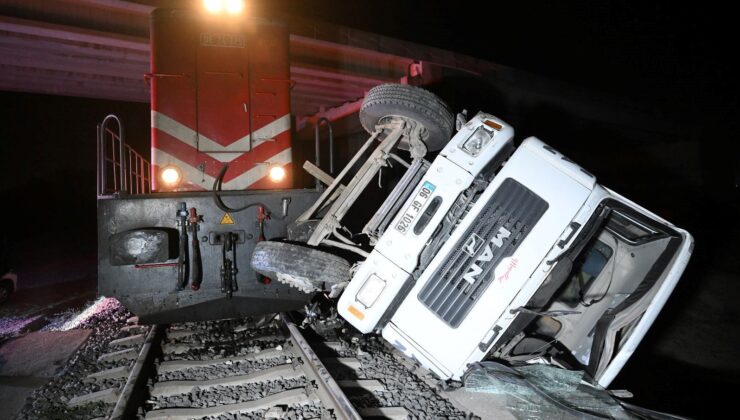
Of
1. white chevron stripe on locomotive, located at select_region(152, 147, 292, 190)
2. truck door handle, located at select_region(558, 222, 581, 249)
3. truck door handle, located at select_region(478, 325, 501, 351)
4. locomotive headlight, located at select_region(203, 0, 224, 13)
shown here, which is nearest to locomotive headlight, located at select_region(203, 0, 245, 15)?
locomotive headlight, located at select_region(203, 0, 224, 13)

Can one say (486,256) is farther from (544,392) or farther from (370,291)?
(544,392)

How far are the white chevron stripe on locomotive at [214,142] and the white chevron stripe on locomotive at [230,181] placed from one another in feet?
0.77

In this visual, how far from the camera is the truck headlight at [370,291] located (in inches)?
112

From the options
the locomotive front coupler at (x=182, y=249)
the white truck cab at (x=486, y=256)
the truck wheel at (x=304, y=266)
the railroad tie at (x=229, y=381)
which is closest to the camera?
the white truck cab at (x=486, y=256)

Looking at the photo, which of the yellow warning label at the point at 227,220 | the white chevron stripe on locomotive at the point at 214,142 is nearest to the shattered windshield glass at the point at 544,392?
the yellow warning label at the point at 227,220

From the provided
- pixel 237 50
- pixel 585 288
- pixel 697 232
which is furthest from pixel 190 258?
pixel 697 232

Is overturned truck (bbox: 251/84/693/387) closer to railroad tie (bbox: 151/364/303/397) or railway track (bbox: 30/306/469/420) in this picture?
railway track (bbox: 30/306/469/420)

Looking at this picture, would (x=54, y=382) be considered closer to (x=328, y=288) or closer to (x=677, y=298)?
(x=328, y=288)

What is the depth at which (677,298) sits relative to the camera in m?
7.06

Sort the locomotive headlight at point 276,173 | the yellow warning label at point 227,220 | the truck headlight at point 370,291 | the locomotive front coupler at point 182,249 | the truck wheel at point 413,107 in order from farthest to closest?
the locomotive headlight at point 276,173 → the yellow warning label at point 227,220 → the locomotive front coupler at point 182,249 → the truck wheel at point 413,107 → the truck headlight at point 370,291

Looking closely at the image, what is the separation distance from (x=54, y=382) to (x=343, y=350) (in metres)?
2.47

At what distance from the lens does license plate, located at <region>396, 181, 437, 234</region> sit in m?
2.86

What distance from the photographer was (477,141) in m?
2.91

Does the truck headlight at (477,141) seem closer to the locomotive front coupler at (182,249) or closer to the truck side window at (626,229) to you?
the truck side window at (626,229)
